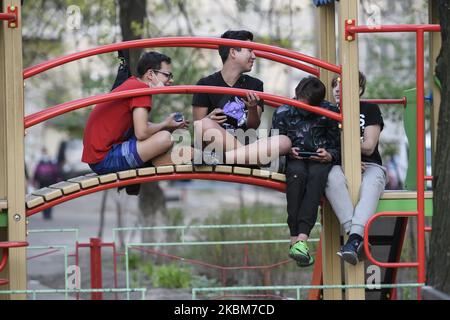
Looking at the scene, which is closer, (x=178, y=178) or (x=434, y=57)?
(x=178, y=178)

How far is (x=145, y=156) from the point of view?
22.6ft

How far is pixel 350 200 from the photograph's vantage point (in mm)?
6750

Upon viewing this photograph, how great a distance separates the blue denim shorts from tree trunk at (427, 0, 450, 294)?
6.40ft

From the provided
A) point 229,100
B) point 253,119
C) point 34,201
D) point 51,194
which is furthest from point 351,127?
point 34,201

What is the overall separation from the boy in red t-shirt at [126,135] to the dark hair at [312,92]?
0.80 meters

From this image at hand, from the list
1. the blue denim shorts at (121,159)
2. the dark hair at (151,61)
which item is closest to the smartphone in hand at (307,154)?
the blue denim shorts at (121,159)

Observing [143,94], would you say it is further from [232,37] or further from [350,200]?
[350,200]

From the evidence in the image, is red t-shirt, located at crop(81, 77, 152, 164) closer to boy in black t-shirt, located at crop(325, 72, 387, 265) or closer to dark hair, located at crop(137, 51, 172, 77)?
dark hair, located at crop(137, 51, 172, 77)

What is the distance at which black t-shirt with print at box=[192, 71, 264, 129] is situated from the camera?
712 centimetres

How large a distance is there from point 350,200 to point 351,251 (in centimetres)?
36

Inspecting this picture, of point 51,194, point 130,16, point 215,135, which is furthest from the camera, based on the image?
point 130,16

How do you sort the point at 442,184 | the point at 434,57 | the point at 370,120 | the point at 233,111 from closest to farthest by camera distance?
the point at 442,184, the point at 233,111, the point at 370,120, the point at 434,57

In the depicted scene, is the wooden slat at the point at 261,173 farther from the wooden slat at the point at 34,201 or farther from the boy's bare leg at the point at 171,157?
the wooden slat at the point at 34,201

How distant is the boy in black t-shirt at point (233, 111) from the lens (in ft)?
22.7
